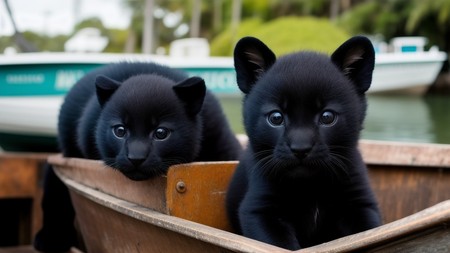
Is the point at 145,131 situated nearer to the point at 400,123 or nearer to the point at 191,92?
the point at 191,92

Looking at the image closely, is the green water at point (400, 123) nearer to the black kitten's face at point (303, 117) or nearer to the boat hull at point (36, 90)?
the boat hull at point (36, 90)

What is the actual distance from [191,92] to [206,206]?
0.52 meters

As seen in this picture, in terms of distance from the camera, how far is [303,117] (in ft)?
8.77

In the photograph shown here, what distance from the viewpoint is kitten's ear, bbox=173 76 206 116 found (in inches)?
135

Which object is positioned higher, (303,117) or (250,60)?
(250,60)

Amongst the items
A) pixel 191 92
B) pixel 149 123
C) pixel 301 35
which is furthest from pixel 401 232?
pixel 301 35

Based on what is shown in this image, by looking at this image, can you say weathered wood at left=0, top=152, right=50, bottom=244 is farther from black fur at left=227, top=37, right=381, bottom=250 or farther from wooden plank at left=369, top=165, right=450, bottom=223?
black fur at left=227, top=37, right=381, bottom=250

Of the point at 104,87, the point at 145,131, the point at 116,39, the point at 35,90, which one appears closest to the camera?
the point at 145,131

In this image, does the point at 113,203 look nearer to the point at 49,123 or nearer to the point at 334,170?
the point at 334,170

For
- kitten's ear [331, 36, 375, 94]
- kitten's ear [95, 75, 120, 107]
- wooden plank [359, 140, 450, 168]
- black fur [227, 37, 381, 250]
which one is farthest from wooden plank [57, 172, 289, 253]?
wooden plank [359, 140, 450, 168]

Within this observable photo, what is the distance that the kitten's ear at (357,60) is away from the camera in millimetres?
2877

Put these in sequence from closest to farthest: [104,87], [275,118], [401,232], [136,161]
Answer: [401,232] → [275,118] → [136,161] → [104,87]

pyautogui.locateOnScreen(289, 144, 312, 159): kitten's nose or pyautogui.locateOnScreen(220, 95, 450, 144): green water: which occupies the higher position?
pyautogui.locateOnScreen(289, 144, 312, 159): kitten's nose

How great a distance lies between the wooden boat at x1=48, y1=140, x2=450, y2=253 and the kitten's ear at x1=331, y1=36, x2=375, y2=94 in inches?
21.3
